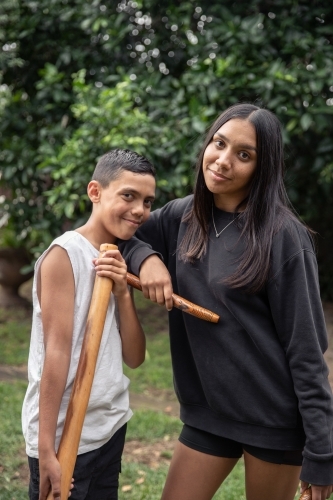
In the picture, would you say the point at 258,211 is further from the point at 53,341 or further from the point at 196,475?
the point at 196,475

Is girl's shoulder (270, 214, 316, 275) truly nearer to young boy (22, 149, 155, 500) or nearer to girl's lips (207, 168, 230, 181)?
girl's lips (207, 168, 230, 181)

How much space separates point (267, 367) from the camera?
2.22 meters

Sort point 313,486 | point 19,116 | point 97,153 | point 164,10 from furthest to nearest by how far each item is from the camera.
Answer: point 19,116 → point 164,10 → point 97,153 → point 313,486

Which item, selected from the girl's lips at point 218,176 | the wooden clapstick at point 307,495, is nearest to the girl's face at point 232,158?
the girl's lips at point 218,176

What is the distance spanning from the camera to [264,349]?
220 centimetres

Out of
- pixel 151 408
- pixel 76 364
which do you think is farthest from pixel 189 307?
pixel 151 408

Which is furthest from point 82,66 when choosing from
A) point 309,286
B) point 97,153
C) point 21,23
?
point 309,286

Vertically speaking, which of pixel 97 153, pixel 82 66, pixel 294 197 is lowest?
pixel 294 197

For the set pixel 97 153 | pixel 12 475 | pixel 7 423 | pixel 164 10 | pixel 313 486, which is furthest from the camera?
pixel 164 10

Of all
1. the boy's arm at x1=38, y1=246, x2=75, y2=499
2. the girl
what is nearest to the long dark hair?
the girl

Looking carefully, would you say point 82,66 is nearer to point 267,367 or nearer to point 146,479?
point 146,479

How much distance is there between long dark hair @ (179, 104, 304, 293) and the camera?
7.09ft

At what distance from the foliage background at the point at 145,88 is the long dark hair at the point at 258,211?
3.33m

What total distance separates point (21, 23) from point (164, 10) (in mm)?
1447
